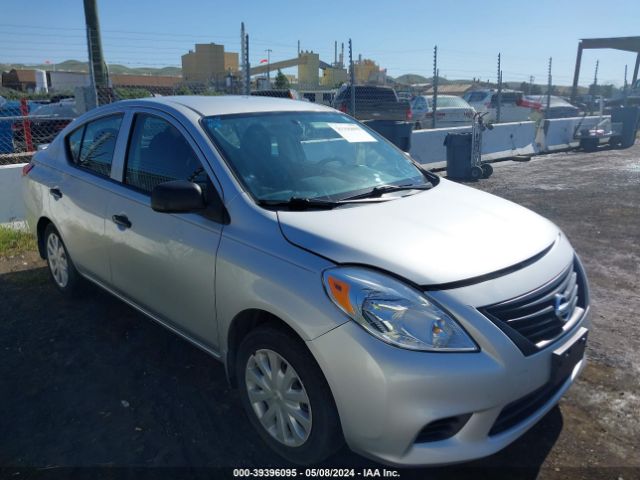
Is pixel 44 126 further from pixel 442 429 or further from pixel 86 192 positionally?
pixel 442 429

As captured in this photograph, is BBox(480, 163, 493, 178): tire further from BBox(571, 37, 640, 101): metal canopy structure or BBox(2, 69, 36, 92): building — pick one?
BBox(2, 69, 36, 92): building

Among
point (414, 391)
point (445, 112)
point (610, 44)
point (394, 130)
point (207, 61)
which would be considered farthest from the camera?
point (207, 61)

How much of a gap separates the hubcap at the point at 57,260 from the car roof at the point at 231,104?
5.17 ft

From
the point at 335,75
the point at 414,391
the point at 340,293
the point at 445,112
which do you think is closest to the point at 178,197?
the point at 340,293

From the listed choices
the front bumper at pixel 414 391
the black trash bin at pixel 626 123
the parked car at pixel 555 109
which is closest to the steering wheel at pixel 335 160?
the front bumper at pixel 414 391

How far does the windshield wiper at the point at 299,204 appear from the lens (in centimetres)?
282

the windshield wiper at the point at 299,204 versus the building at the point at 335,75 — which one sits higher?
the building at the point at 335,75

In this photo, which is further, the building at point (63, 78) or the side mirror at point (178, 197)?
the building at point (63, 78)

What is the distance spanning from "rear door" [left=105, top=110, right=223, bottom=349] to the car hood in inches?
23.5

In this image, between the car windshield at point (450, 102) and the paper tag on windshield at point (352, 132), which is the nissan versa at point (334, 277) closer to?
the paper tag on windshield at point (352, 132)

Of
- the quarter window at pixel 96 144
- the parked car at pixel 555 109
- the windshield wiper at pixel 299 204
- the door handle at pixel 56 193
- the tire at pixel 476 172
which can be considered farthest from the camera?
the parked car at pixel 555 109

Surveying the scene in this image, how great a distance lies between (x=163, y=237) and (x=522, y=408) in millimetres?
2115

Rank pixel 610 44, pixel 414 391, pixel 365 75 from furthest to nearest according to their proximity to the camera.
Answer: pixel 365 75
pixel 610 44
pixel 414 391

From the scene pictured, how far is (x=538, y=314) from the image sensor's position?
7.86ft
